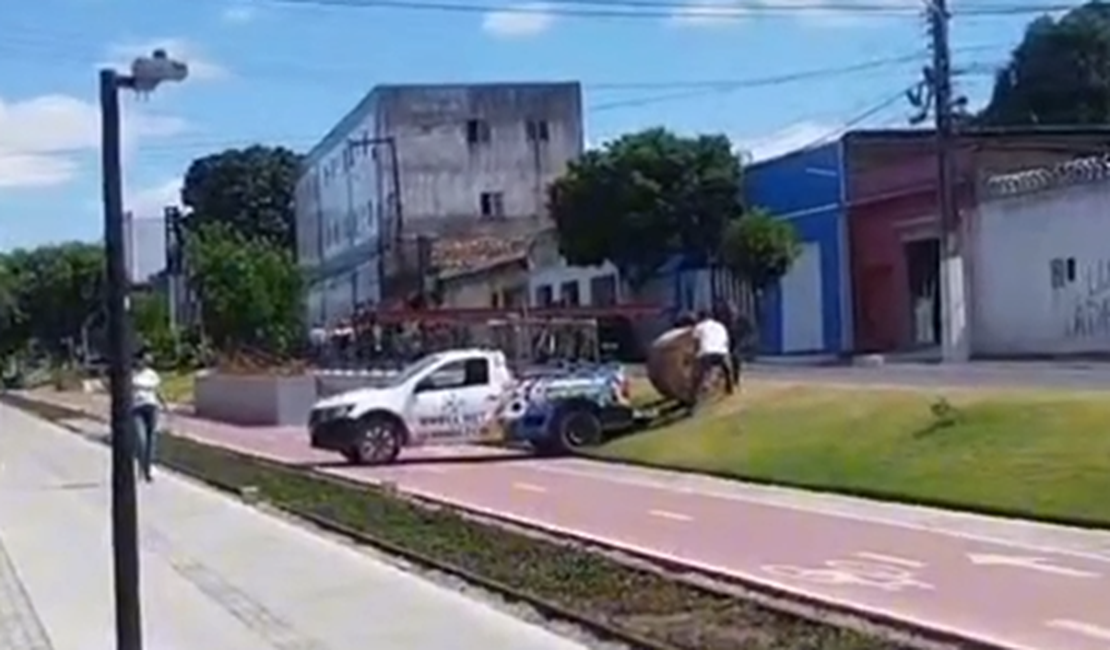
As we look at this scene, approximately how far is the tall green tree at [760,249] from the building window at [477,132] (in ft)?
99.1

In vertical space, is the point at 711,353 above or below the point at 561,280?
below

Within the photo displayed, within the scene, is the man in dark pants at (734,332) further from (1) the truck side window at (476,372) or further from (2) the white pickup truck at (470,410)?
(1) the truck side window at (476,372)

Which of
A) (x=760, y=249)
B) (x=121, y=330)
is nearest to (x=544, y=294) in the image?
(x=760, y=249)

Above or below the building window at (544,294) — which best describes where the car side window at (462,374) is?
below

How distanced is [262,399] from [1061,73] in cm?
3411

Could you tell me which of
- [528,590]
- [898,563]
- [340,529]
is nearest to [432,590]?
[528,590]

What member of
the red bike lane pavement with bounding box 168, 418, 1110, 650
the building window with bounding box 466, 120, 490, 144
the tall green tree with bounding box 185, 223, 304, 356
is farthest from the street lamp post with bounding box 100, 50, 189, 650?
the building window with bounding box 466, 120, 490, 144

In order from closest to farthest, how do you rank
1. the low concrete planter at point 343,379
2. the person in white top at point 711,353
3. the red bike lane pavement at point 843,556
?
the red bike lane pavement at point 843,556 → the person in white top at point 711,353 → the low concrete planter at point 343,379

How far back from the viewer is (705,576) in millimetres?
18375

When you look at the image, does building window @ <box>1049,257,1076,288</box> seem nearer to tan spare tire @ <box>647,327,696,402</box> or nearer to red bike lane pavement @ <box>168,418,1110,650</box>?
tan spare tire @ <box>647,327,696,402</box>

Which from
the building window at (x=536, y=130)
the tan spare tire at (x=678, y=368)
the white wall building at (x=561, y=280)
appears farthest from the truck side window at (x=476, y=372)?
the building window at (x=536, y=130)

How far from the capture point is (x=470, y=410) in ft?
125

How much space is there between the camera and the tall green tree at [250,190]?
5394 inches

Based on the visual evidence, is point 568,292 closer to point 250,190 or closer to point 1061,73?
point 1061,73
